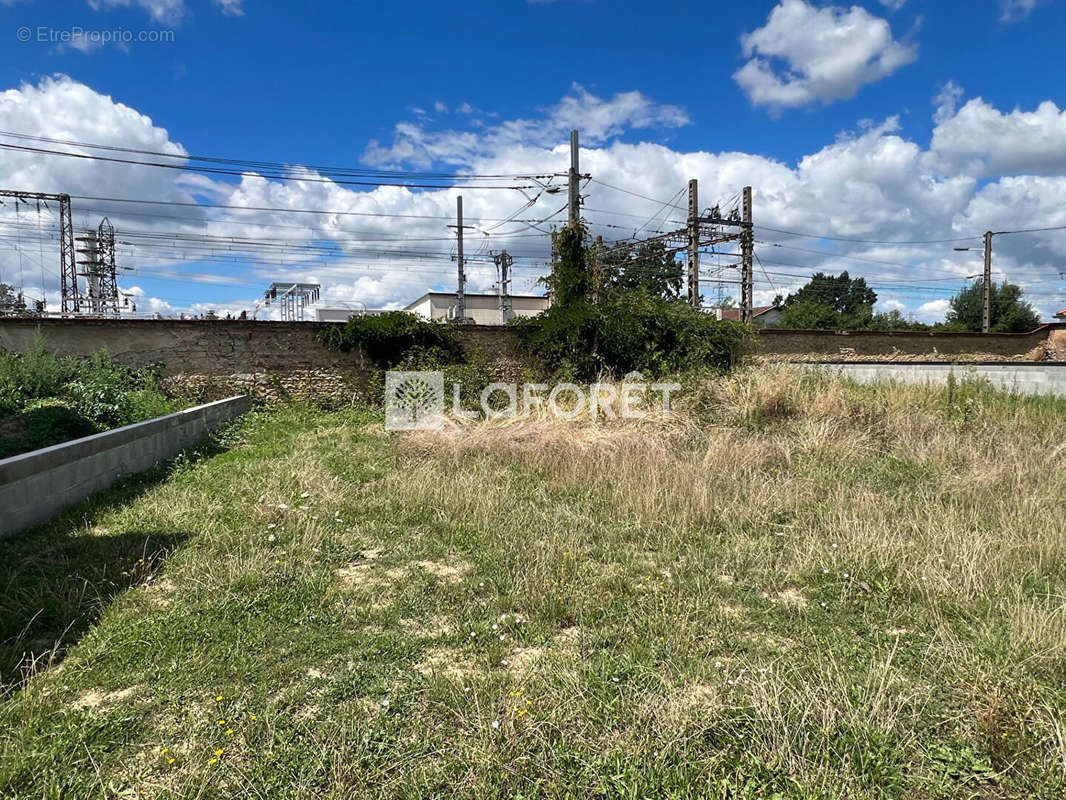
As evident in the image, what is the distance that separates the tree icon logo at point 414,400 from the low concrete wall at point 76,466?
11.6 feet

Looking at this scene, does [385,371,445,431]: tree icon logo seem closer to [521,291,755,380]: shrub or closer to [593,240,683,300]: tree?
[521,291,755,380]: shrub

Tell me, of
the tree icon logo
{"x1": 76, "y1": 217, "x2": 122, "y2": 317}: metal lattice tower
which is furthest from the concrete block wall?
{"x1": 76, "y1": 217, "x2": 122, "y2": 317}: metal lattice tower

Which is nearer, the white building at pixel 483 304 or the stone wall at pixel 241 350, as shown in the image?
the stone wall at pixel 241 350

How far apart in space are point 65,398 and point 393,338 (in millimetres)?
6115

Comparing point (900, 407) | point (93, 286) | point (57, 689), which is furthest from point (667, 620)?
point (93, 286)

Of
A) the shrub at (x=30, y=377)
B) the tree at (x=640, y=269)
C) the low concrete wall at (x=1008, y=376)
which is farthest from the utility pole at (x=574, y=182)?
the shrub at (x=30, y=377)

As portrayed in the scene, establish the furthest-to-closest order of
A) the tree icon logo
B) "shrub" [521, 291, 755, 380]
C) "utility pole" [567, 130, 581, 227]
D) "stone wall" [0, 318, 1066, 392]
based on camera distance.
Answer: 1. "utility pole" [567, 130, 581, 227]
2. "shrub" [521, 291, 755, 380]
3. "stone wall" [0, 318, 1066, 392]
4. the tree icon logo

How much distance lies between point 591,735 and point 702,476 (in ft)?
13.0

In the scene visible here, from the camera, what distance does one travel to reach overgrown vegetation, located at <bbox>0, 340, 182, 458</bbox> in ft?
19.6

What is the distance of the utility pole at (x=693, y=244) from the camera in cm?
2294

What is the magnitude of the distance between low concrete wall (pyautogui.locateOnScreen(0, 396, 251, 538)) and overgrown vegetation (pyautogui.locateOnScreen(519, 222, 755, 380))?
7.95 meters

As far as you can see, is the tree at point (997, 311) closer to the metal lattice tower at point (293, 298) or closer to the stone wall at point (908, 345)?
the stone wall at point (908, 345)

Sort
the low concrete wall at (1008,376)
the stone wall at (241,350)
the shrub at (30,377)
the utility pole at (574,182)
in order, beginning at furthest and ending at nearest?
the utility pole at (574,182)
the low concrete wall at (1008,376)
the stone wall at (241,350)
the shrub at (30,377)

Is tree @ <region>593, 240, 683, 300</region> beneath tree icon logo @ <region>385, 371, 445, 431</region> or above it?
above
